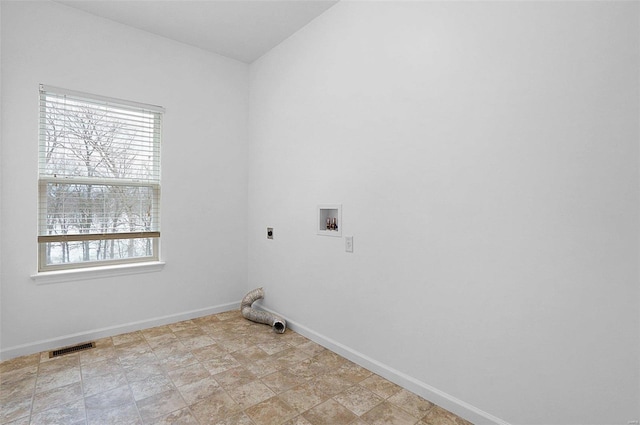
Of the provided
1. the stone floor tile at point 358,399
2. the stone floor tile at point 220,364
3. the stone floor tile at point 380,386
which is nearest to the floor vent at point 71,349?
the stone floor tile at point 220,364

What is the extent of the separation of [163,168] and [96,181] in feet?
1.88

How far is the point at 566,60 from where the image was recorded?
4.78 feet

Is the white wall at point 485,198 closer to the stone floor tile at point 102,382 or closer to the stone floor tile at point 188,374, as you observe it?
the stone floor tile at point 188,374

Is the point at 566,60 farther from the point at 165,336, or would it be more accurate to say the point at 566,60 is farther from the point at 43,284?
the point at 43,284

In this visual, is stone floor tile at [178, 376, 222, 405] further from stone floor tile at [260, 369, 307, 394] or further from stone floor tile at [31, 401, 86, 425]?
stone floor tile at [31, 401, 86, 425]

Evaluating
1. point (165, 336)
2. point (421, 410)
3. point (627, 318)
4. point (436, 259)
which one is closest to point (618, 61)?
point (627, 318)

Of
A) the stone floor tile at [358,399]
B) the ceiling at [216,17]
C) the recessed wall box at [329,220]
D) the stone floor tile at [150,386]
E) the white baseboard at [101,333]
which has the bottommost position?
the stone floor tile at [358,399]

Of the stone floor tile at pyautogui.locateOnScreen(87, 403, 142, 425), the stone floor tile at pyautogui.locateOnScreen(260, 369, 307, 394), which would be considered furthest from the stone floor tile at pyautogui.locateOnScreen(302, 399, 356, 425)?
the stone floor tile at pyautogui.locateOnScreen(87, 403, 142, 425)

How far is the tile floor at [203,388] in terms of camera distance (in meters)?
1.82

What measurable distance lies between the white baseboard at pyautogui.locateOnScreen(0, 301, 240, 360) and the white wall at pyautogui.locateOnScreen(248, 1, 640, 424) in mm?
1349

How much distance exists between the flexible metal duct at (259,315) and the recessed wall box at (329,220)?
100cm

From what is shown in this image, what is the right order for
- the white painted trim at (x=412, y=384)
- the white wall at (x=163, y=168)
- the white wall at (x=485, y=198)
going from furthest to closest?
1. the white wall at (x=163, y=168)
2. the white painted trim at (x=412, y=384)
3. the white wall at (x=485, y=198)

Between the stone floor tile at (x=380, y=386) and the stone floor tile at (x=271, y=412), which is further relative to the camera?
the stone floor tile at (x=380, y=386)

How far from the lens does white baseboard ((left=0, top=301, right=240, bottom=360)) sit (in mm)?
2505
